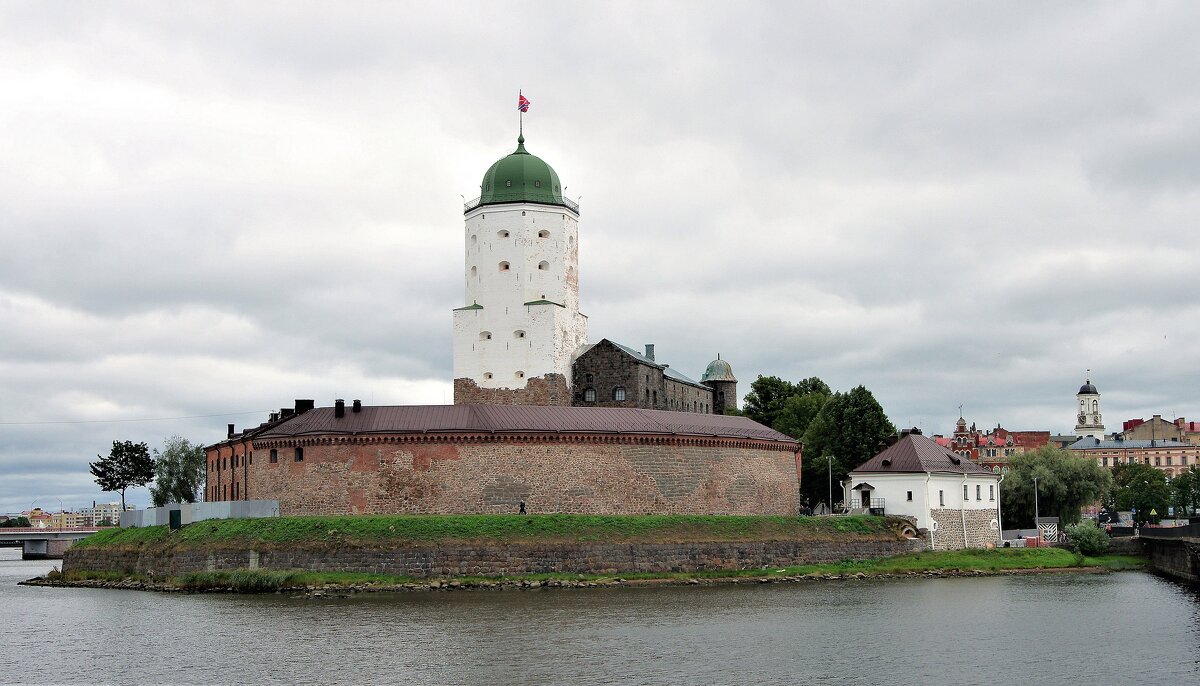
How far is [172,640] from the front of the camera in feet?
101

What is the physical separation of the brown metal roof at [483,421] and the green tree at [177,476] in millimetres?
27190

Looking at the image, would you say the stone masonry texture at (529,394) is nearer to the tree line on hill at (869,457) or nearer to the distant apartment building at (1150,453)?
the tree line on hill at (869,457)

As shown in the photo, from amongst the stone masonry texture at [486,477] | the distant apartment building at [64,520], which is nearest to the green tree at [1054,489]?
the stone masonry texture at [486,477]

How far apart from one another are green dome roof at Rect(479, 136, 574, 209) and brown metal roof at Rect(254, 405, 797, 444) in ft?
41.5

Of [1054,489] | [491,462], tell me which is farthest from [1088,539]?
[491,462]

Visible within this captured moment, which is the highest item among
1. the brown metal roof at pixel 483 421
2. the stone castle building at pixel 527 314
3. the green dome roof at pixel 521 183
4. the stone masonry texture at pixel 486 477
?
the green dome roof at pixel 521 183

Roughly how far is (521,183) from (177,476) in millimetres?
30837

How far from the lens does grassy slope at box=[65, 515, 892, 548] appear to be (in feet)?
141

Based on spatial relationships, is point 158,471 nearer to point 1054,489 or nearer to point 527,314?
point 527,314

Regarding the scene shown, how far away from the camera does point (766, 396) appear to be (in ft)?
248

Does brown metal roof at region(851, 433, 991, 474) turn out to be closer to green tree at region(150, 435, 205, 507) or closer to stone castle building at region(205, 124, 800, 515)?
stone castle building at region(205, 124, 800, 515)

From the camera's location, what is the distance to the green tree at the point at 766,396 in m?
74.8

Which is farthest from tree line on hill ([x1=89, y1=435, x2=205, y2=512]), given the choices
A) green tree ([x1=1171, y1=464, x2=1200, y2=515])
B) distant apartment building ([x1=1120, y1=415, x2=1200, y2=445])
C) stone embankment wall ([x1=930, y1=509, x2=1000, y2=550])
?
distant apartment building ([x1=1120, y1=415, x2=1200, y2=445])

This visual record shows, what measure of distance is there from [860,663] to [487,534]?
18741mm
